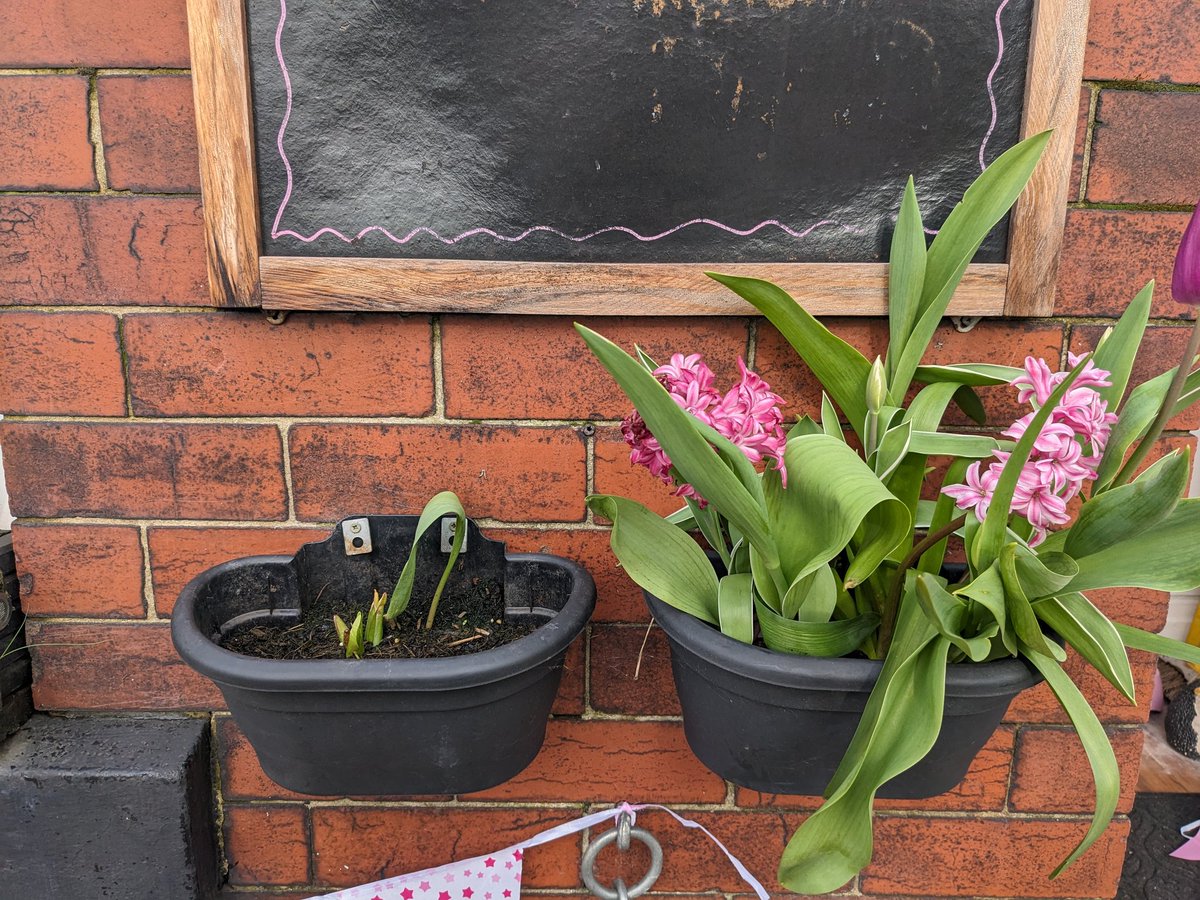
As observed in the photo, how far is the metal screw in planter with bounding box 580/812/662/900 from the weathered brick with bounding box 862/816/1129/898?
0.30 m

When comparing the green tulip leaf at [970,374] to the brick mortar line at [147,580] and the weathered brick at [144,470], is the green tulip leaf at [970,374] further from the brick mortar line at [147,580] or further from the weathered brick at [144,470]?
the brick mortar line at [147,580]

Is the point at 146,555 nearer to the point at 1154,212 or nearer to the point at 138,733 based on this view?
the point at 138,733

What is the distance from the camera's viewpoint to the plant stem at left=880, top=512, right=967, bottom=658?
653 mm

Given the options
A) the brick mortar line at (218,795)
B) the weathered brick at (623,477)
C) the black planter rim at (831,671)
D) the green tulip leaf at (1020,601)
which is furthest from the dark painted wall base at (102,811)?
the green tulip leaf at (1020,601)

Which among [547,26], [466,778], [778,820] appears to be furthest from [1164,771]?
[547,26]

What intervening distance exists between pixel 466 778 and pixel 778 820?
18.8 inches

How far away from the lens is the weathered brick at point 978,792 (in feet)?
3.26

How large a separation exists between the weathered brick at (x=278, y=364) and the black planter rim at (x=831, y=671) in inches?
18.2

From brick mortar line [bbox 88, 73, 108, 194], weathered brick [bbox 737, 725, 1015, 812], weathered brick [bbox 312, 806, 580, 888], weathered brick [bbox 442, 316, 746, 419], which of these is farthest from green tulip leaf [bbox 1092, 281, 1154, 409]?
brick mortar line [bbox 88, 73, 108, 194]

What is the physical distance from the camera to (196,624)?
0.75 m

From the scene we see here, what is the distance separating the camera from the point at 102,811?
946 millimetres

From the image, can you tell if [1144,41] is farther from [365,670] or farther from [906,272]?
[365,670]

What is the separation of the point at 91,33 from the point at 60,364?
0.36m

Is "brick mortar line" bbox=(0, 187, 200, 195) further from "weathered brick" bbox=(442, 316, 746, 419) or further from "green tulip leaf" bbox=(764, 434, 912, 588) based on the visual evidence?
"green tulip leaf" bbox=(764, 434, 912, 588)
